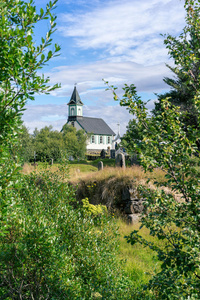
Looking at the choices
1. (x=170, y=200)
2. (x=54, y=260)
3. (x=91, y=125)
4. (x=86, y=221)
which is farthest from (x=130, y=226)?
(x=91, y=125)

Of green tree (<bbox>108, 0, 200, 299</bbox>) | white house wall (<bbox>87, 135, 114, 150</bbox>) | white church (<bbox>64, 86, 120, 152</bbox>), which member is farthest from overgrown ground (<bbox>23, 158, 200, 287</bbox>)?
white house wall (<bbox>87, 135, 114, 150</bbox>)

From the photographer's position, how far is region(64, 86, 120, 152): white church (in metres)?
69.1

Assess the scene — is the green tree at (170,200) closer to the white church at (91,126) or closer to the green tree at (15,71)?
the green tree at (15,71)

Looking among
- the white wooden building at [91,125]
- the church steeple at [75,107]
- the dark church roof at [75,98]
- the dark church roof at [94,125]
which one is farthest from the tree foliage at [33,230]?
the dark church roof at [75,98]

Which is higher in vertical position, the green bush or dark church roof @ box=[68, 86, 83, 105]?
dark church roof @ box=[68, 86, 83, 105]

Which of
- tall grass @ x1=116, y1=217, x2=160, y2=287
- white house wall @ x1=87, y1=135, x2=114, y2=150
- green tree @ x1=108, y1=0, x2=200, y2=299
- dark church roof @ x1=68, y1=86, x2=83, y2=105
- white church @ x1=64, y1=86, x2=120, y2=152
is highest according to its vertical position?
dark church roof @ x1=68, y1=86, x2=83, y2=105

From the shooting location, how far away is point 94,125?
73.0 m

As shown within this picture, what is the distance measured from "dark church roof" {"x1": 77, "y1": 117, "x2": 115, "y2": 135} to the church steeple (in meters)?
1.54

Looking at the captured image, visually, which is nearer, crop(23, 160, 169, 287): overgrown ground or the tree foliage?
the tree foliage

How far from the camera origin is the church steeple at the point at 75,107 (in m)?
69.4

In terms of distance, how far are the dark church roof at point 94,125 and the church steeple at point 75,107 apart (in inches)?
60.5

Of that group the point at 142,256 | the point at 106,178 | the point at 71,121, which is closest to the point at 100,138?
the point at 71,121

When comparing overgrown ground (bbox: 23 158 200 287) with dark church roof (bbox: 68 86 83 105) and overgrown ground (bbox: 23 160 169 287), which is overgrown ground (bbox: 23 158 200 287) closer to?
overgrown ground (bbox: 23 160 169 287)

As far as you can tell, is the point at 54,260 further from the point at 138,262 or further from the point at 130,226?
the point at 130,226
